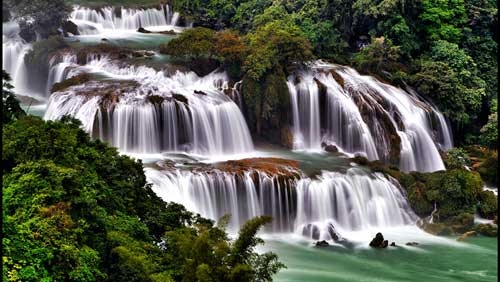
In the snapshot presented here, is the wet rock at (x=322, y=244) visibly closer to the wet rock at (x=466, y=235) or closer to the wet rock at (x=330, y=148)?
the wet rock at (x=466, y=235)

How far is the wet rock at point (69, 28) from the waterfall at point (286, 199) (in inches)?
626

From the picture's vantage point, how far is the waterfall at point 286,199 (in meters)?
19.0

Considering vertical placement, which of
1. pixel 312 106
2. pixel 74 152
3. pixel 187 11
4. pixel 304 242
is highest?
pixel 187 11

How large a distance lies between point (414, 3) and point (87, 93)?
17.1m

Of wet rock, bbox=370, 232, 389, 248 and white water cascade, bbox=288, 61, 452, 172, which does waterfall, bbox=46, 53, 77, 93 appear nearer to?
white water cascade, bbox=288, 61, 452, 172

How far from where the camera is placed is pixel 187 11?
3719 cm

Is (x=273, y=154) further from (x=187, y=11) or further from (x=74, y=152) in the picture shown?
(x=187, y=11)

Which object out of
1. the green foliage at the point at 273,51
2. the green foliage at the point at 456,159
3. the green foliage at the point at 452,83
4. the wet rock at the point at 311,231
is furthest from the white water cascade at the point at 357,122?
the wet rock at the point at 311,231

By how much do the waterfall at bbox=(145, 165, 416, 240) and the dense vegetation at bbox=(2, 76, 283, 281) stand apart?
20.8 ft

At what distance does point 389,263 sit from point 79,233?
10.3 m

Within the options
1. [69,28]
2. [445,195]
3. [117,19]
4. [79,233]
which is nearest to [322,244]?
[445,195]

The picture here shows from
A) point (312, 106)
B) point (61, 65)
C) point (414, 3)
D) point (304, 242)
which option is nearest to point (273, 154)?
point (312, 106)

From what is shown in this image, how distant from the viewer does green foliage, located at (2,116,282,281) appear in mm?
8430

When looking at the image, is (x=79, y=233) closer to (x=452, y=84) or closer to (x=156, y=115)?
(x=156, y=115)
